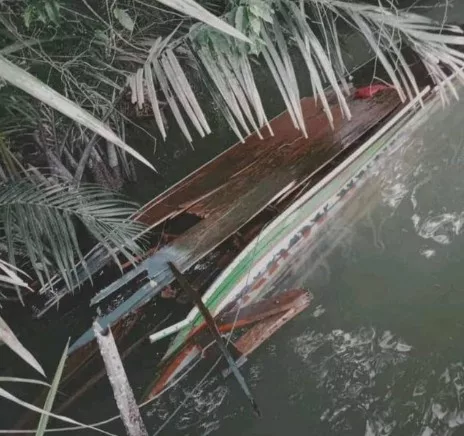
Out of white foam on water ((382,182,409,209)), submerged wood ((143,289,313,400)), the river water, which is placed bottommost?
the river water

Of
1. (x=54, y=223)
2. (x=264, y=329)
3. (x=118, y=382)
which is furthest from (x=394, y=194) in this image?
(x=118, y=382)

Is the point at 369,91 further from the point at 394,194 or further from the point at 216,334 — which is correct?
the point at 216,334

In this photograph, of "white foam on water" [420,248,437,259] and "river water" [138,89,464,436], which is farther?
"white foam on water" [420,248,437,259]

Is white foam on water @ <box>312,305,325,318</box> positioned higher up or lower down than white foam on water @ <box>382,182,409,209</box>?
lower down

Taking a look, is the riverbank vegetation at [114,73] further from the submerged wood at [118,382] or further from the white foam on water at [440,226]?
the submerged wood at [118,382]

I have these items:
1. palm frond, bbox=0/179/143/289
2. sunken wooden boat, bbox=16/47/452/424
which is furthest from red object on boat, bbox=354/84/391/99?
palm frond, bbox=0/179/143/289

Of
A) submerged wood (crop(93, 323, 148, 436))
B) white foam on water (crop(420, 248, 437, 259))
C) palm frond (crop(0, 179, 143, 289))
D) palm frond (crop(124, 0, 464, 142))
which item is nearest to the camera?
submerged wood (crop(93, 323, 148, 436))

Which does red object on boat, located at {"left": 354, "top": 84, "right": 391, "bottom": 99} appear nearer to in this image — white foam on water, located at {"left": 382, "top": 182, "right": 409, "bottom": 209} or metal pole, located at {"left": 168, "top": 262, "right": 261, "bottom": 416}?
white foam on water, located at {"left": 382, "top": 182, "right": 409, "bottom": 209}
